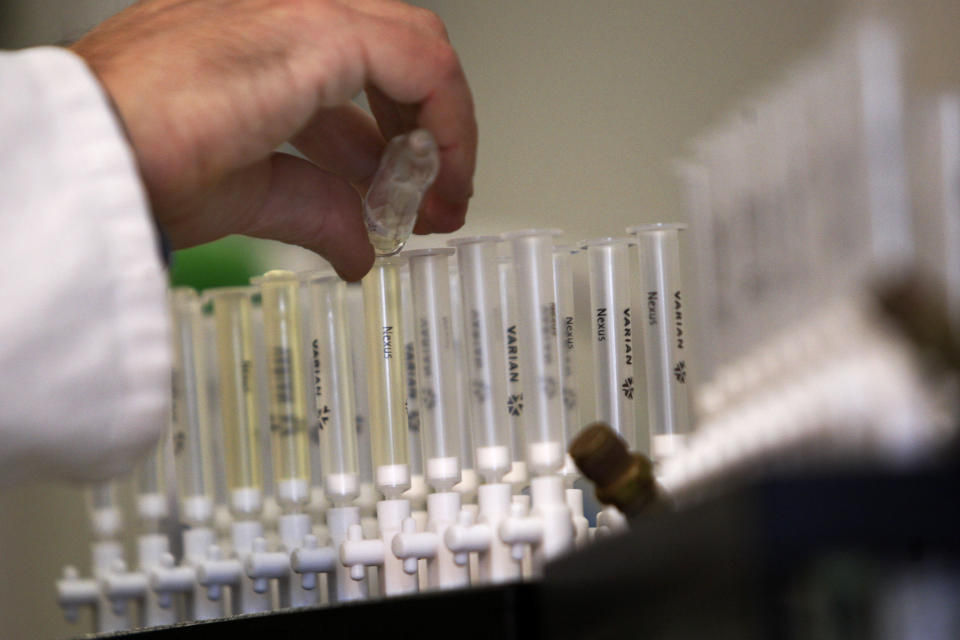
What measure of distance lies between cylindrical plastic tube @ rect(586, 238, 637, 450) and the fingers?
0.27 m

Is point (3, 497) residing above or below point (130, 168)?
below

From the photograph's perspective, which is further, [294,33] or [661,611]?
[294,33]

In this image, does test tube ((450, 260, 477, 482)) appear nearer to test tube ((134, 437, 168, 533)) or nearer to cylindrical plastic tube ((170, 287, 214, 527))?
cylindrical plastic tube ((170, 287, 214, 527))

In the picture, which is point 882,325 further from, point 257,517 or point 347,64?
point 257,517

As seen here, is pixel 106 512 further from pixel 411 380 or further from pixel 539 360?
pixel 539 360

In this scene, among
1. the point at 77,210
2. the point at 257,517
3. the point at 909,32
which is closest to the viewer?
the point at 77,210

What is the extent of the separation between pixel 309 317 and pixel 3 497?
1.68 metres

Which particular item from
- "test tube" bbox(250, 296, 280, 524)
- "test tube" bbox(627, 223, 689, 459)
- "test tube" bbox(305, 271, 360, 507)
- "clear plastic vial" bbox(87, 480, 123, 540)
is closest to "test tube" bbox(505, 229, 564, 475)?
"test tube" bbox(627, 223, 689, 459)

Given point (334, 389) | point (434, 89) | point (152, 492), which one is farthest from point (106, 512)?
point (434, 89)

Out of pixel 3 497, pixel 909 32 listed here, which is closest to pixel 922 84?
pixel 909 32

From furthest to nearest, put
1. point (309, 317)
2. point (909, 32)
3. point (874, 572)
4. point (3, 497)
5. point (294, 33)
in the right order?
1. point (3, 497)
2. point (309, 317)
3. point (909, 32)
4. point (294, 33)
5. point (874, 572)

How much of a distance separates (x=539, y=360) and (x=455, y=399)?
0.11 m

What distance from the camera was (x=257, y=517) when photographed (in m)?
1.37

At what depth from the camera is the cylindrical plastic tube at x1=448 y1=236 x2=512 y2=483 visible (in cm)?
100
